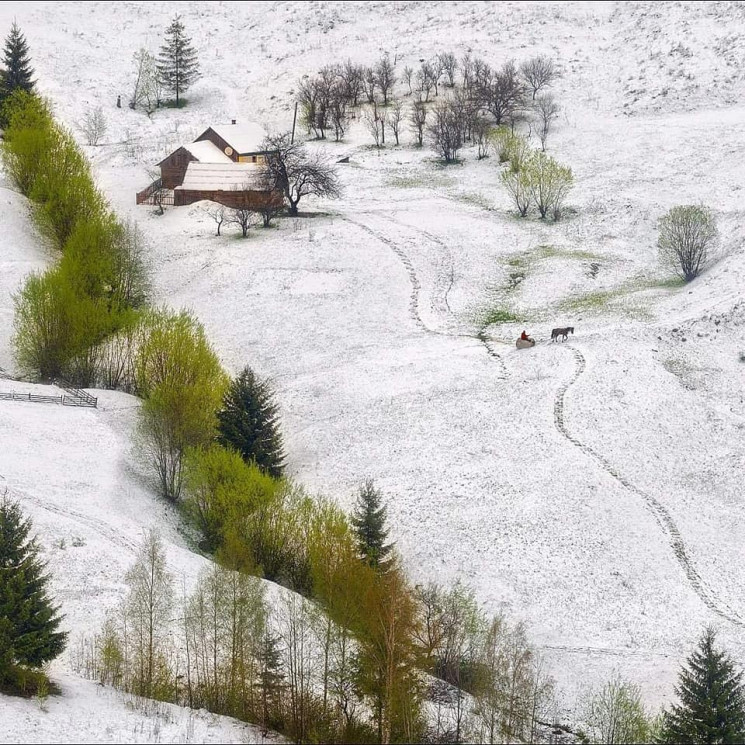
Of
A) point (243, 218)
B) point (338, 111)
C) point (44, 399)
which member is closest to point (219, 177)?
point (243, 218)

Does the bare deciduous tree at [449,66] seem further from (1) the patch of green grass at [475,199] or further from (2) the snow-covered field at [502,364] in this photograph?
(1) the patch of green grass at [475,199]

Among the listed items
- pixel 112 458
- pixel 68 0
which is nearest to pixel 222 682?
pixel 112 458

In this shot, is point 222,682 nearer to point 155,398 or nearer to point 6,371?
point 155,398

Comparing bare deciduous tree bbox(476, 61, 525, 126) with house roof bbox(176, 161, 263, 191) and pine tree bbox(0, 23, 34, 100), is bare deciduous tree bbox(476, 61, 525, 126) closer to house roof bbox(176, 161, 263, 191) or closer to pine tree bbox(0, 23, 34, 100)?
house roof bbox(176, 161, 263, 191)

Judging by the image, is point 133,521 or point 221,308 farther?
point 221,308

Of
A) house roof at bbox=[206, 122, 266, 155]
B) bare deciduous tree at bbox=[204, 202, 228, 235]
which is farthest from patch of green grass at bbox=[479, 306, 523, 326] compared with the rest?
house roof at bbox=[206, 122, 266, 155]

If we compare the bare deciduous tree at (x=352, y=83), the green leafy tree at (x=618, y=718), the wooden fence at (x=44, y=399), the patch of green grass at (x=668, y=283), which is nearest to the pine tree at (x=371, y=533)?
the green leafy tree at (x=618, y=718)

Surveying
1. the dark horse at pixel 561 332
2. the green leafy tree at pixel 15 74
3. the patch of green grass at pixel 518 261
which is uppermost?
the green leafy tree at pixel 15 74
